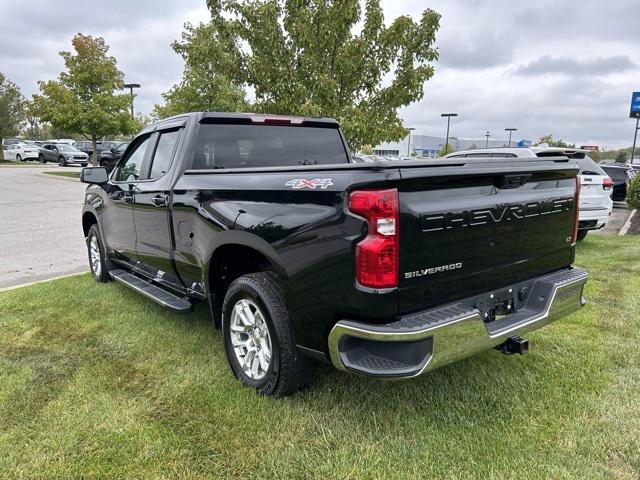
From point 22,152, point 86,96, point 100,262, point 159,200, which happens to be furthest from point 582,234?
point 22,152

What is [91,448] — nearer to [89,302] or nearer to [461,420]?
[461,420]

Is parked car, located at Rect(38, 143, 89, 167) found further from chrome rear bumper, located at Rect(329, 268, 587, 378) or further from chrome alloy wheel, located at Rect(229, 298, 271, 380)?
chrome rear bumper, located at Rect(329, 268, 587, 378)

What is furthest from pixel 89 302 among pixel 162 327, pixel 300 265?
pixel 300 265

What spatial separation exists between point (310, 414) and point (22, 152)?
43513mm

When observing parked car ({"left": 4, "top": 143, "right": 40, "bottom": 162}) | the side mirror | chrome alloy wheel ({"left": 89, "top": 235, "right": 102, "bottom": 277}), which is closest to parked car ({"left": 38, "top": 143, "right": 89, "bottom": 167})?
parked car ({"left": 4, "top": 143, "right": 40, "bottom": 162})

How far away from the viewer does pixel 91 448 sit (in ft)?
8.95

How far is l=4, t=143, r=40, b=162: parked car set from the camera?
38500 mm

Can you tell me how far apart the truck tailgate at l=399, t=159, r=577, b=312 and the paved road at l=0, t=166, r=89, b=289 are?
558 centimetres

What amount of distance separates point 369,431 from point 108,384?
185 cm

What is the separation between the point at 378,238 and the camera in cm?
243

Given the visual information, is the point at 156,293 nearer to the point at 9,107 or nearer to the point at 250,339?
the point at 250,339

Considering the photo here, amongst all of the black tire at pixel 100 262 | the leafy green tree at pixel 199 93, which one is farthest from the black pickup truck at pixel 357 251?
the leafy green tree at pixel 199 93

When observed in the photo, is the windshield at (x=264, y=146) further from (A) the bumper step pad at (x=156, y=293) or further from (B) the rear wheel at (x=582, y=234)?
(B) the rear wheel at (x=582, y=234)

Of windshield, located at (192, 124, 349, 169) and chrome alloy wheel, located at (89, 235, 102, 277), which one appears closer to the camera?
windshield, located at (192, 124, 349, 169)
